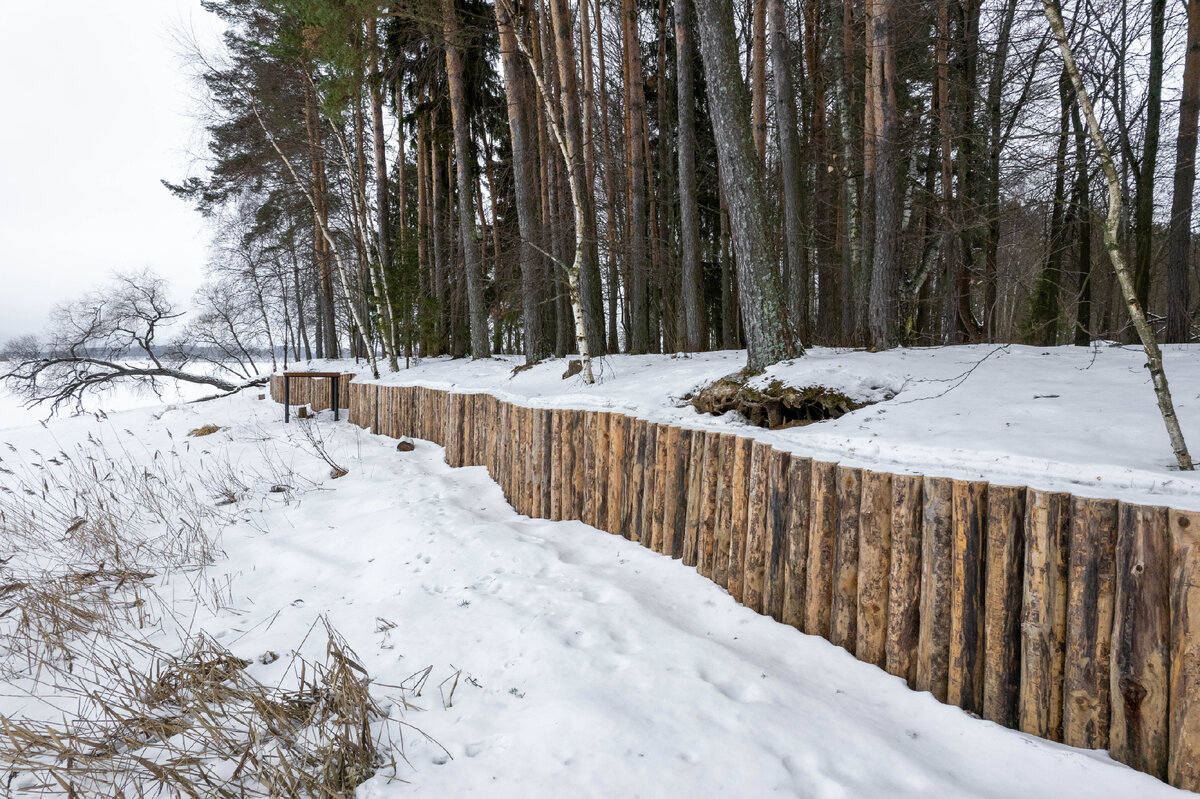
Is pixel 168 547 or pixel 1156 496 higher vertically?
pixel 1156 496

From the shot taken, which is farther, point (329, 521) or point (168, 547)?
point (329, 521)

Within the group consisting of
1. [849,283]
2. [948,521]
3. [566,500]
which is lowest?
[566,500]

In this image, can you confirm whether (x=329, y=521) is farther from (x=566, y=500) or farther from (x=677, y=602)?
(x=677, y=602)

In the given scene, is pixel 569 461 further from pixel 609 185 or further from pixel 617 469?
pixel 609 185

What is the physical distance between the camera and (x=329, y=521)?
4887 millimetres

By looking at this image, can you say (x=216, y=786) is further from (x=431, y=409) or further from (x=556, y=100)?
(x=556, y=100)

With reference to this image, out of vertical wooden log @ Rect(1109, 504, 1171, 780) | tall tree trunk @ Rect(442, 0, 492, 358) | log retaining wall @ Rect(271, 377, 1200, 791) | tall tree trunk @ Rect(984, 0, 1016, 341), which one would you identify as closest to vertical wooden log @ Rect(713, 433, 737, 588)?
log retaining wall @ Rect(271, 377, 1200, 791)

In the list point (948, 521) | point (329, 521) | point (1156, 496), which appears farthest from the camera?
point (329, 521)

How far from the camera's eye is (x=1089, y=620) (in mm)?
1849

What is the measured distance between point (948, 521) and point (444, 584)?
8.85ft

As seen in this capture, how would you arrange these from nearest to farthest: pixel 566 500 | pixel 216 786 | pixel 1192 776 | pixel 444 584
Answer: pixel 1192 776
pixel 216 786
pixel 444 584
pixel 566 500

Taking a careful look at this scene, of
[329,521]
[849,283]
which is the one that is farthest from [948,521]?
[849,283]

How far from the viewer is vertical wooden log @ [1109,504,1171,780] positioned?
1.72 metres

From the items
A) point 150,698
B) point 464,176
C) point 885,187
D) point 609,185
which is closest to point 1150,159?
point 885,187
